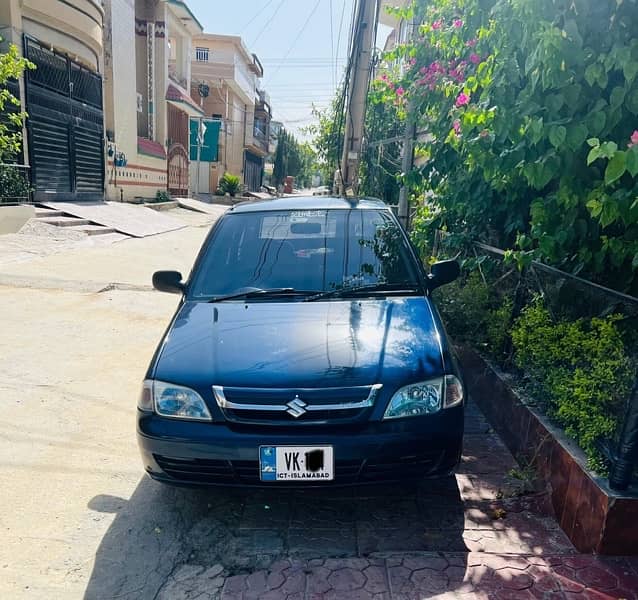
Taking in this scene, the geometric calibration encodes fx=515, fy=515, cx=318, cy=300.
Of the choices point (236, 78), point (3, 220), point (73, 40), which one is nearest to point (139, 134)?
point (73, 40)

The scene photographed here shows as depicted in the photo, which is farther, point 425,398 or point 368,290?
point 368,290

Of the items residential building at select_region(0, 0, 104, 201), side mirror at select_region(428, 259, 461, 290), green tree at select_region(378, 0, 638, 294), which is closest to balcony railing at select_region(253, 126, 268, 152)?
residential building at select_region(0, 0, 104, 201)

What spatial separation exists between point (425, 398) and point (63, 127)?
14191mm

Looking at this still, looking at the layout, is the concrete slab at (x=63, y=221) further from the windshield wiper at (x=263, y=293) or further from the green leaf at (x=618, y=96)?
the green leaf at (x=618, y=96)

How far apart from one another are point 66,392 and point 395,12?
14.6 ft

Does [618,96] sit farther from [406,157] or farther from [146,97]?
[146,97]

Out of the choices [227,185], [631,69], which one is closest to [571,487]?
[631,69]

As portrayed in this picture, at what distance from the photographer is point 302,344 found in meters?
2.63

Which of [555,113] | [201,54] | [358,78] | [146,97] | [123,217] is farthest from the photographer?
[201,54]

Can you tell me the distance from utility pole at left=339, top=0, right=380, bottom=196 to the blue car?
19.6 feet

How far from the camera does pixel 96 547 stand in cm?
246

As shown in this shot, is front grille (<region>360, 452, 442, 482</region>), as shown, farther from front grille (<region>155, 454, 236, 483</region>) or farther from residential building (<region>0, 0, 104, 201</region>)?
residential building (<region>0, 0, 104, 201</region>)

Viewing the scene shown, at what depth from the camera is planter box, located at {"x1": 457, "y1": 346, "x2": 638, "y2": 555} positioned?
7.45 ft

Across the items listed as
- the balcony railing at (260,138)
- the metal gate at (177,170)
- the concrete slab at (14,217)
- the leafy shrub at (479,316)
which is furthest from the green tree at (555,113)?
the balcony railing at (260,138)
